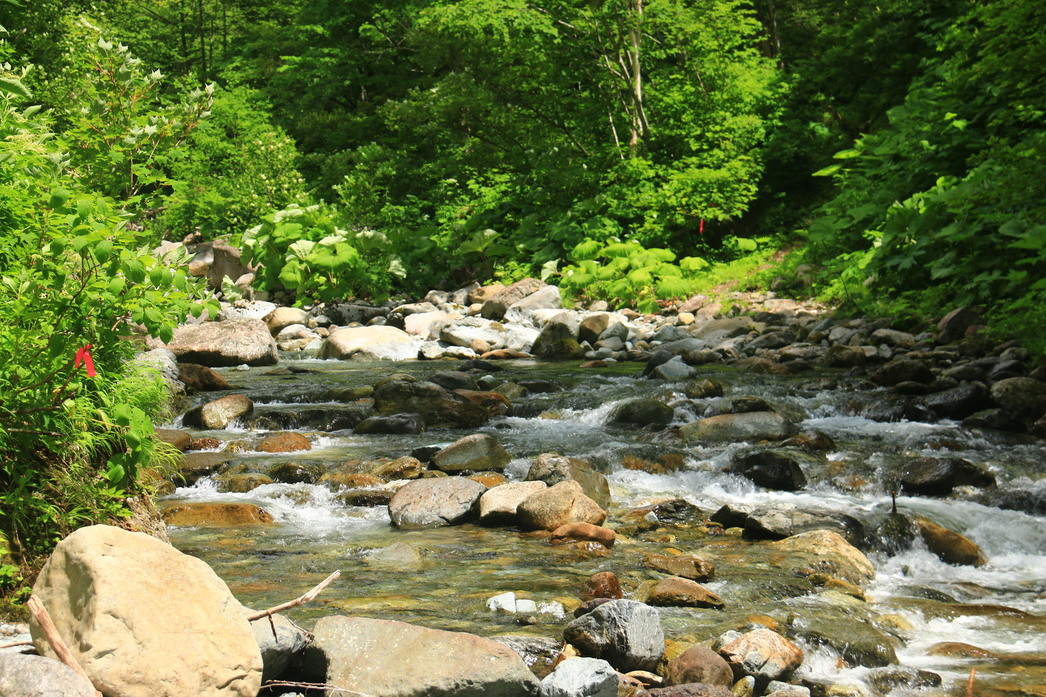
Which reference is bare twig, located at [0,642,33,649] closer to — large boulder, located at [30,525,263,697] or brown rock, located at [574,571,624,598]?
large boulder, located at [30,525,263,697]

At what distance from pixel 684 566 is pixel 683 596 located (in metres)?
0.43

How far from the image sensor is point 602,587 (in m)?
4.16

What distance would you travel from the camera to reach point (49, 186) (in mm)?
3186

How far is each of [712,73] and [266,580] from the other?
15850 millimetres

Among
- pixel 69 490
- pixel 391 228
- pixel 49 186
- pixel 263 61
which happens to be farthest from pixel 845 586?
pixel 263 61

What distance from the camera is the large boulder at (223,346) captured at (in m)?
11.9

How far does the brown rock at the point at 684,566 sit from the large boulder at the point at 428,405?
3.91 m

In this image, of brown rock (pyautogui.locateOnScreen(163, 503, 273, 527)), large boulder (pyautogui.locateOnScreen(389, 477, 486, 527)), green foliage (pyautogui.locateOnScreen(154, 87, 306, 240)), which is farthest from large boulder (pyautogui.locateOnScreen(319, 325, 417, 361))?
brown rock (pyautogui.locateOnScreen(163, 503, 273, 527))

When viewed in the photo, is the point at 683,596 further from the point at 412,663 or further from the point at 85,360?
the point at 85,360

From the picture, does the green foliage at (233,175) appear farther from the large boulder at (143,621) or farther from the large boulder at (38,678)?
the large boulder at (38,678)

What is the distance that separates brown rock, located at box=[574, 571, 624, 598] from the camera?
4125mm

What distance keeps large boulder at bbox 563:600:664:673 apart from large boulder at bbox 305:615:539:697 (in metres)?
0.45

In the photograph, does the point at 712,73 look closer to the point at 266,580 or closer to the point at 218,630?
the point at 266,580

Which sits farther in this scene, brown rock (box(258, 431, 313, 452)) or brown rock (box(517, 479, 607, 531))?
brown rock (box(258, 431, 313, 452))
